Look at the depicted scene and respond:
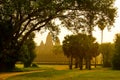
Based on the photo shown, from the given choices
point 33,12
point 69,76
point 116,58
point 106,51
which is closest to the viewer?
point 33,12

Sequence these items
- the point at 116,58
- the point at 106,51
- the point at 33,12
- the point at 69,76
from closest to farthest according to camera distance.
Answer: the point at 33,12
the point at 69,76
the point at 116,58
the point at 106,51

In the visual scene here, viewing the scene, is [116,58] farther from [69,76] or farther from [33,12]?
[33,12]

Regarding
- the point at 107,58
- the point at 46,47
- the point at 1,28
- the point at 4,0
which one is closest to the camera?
the point at 4,0

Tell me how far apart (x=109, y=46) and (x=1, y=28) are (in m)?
62.9

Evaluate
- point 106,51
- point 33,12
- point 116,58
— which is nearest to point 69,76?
point 33,12

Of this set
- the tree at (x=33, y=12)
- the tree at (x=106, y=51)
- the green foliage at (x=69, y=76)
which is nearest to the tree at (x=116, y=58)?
the tree at (x=106, y=51)

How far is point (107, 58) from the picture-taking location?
83.2 metres

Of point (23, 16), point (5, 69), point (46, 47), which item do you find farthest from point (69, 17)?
point (46, 47)

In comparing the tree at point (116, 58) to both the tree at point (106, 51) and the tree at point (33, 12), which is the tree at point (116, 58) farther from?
the tree at point (33, 12)

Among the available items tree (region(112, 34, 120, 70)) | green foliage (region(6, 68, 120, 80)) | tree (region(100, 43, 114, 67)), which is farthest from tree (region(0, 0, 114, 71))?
tree (region(100, 43, 114, 67))

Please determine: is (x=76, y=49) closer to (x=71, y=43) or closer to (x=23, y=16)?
(x=71, y=43)

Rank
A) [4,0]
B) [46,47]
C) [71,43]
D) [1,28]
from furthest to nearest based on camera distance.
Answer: [46,47], [71,43], [1,28], [4,0]

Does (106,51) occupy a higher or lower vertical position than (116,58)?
higher

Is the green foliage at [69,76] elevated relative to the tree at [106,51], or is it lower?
lower
